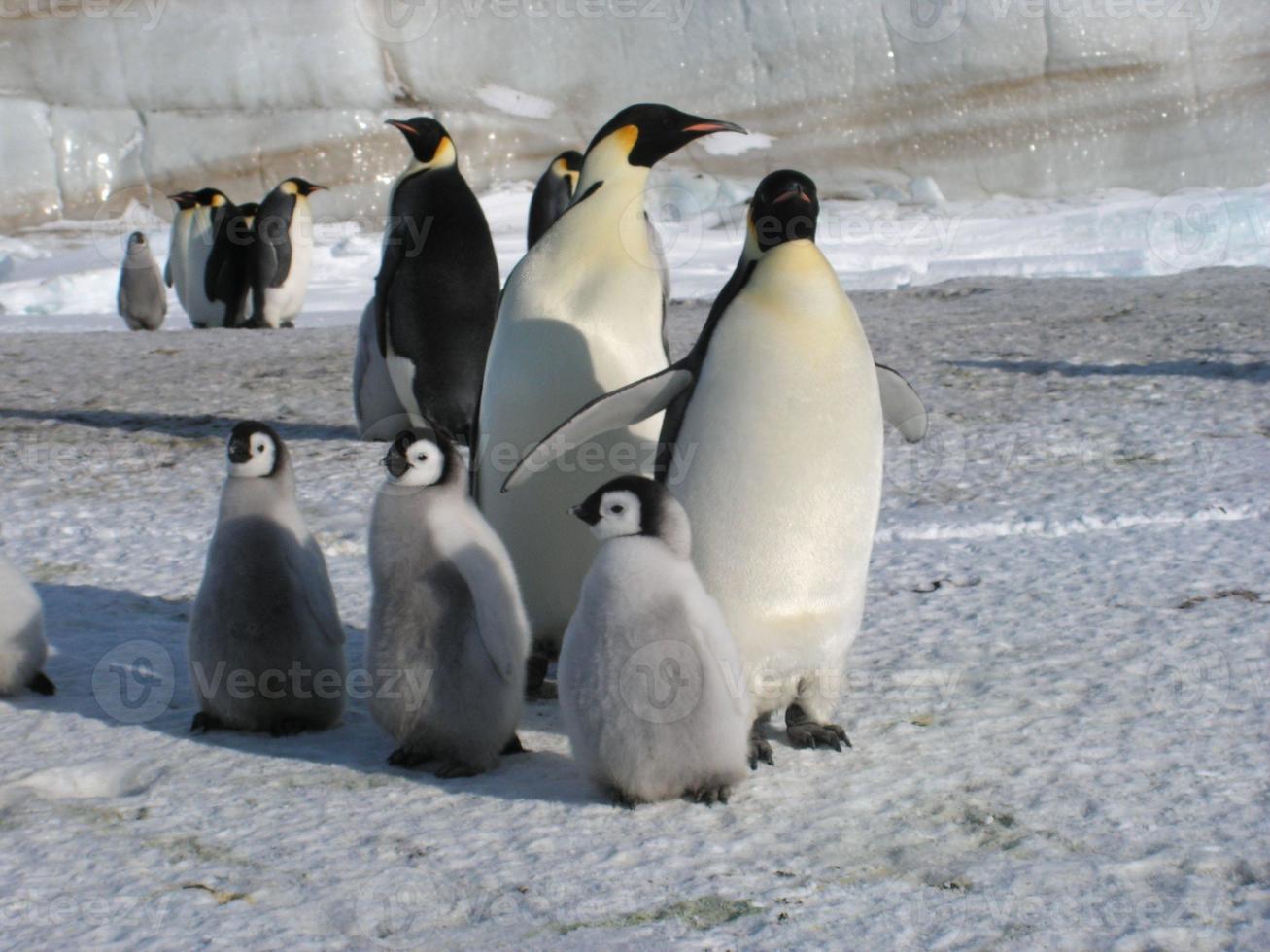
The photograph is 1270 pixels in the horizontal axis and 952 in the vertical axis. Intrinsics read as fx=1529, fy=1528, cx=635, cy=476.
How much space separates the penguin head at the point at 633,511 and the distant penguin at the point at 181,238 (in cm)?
864

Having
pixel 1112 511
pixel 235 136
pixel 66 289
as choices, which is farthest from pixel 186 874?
pixel 235 136

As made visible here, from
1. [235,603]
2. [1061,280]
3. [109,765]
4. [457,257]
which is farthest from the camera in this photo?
[1061,280]

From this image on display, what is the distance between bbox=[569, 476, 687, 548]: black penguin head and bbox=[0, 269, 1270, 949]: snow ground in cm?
34

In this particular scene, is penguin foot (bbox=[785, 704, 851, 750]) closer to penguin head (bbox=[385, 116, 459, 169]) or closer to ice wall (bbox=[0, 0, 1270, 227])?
penguin head (bbox=[385, 116, 459, 169])

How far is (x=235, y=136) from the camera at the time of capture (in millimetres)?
15281

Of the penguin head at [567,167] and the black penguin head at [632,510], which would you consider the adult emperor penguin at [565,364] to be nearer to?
the black penguin head at [632,510]

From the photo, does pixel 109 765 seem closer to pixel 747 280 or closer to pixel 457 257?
pixel 747 280

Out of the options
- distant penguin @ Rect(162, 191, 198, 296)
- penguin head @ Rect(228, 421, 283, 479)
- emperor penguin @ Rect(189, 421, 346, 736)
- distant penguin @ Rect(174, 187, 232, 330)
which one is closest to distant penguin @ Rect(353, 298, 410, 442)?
penguin head @ Rect(228, 421, 283, 479)

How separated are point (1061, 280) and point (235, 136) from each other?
10242mm

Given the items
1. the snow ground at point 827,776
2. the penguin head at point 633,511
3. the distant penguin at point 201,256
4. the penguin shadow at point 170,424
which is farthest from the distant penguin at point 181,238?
the penguin head at point 633,511

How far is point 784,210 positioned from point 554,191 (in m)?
4.10

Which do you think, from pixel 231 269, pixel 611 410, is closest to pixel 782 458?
pixel 611 410

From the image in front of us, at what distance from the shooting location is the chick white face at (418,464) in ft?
7.04

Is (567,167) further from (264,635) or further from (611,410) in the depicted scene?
(264,635)
